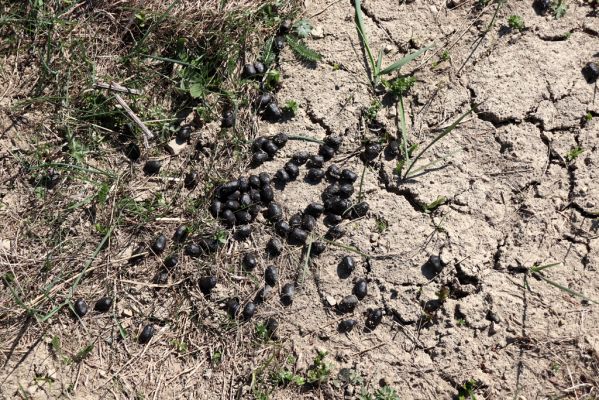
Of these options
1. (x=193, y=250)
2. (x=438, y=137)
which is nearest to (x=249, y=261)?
(x=193, y=250)

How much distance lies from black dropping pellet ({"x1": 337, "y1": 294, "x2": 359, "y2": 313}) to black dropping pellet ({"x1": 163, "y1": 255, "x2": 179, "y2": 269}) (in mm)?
1352

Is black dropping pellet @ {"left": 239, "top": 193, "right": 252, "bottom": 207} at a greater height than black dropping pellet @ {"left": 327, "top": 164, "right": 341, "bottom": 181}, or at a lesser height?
lesser

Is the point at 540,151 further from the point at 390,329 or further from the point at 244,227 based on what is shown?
the point at 244,227

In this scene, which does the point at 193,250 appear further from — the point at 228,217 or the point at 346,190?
the point at 346,190

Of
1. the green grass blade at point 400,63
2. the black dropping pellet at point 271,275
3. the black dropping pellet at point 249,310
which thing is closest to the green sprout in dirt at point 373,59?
the green grass blade at point 400,63

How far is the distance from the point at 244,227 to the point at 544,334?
2.48 m

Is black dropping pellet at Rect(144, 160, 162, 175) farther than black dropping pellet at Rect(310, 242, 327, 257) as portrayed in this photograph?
Yes

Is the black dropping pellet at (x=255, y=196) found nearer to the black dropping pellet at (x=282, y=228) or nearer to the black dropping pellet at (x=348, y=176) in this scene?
the black dropping pellet at (x=282, y=228)

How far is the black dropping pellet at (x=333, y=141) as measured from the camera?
200 inches

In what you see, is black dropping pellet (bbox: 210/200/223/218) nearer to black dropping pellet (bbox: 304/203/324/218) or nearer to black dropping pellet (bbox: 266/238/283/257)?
black dropping pellet (bbox: 266/238/283/257)

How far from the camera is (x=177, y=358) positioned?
190 inches

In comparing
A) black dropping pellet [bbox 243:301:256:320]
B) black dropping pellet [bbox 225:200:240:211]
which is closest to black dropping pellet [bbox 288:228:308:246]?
black dropping pellet [bbox 225:200:240:211]

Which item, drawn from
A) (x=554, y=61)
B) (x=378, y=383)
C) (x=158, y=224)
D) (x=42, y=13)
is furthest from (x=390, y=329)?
(x=42, y=13)

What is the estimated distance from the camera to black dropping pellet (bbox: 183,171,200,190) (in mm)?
5070
